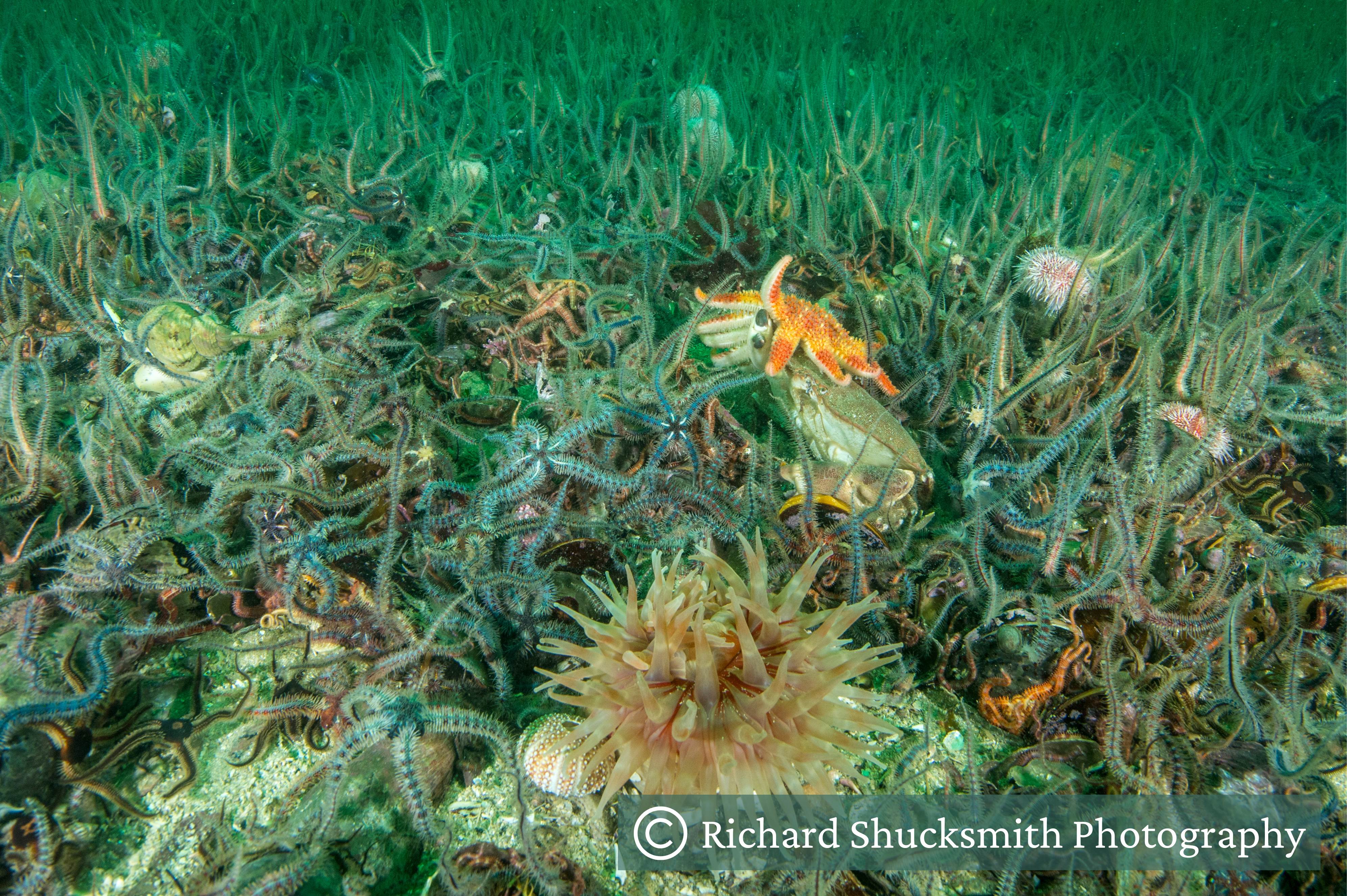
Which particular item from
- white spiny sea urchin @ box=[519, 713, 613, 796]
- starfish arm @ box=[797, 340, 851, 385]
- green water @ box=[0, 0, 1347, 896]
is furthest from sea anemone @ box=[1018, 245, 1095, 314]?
white spiny sea urchin @ box=[519, 713, 613, 796]

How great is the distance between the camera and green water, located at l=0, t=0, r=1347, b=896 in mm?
1466

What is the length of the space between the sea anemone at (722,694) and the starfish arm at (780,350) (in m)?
0.91

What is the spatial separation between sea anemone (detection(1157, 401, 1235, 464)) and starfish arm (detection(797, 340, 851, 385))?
1.19m

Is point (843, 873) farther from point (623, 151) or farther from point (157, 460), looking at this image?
point (623, 151)

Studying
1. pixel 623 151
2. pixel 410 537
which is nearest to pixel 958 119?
pixel 623 151

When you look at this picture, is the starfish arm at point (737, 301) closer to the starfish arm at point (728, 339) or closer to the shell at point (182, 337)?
the starfish arm at point (728, 339)

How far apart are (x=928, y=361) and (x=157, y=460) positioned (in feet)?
9.55

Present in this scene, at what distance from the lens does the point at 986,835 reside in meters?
1.52

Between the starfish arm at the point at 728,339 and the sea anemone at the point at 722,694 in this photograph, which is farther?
the starfish arm at the point at 728,339

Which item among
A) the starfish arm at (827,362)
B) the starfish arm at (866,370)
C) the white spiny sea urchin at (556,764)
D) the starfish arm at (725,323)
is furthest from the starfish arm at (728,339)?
the white spiny sea urchin at (556,764)

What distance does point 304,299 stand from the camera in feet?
8.63

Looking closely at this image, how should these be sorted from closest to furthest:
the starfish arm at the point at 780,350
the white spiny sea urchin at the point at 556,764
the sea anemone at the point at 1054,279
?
the white spiny sea urchin at the point at 556,764 < the starfish arm at the point at 780,350 < the sea anemone at the point at 1054,279

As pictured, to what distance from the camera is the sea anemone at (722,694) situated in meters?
1.37

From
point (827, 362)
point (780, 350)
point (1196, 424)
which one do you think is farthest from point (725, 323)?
point (1196, 424)
